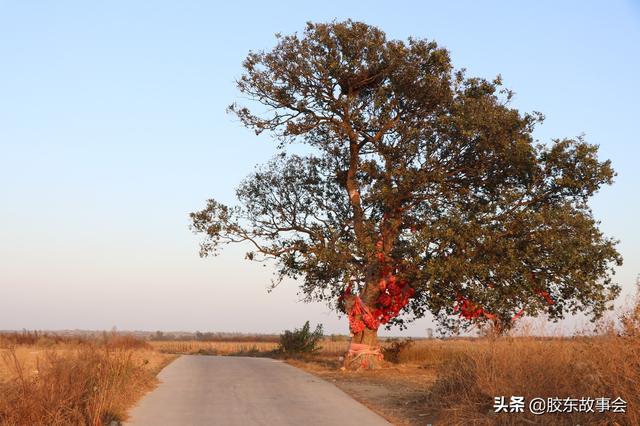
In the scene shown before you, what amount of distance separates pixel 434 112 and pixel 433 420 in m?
13.3

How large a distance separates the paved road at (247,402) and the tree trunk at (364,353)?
308cm

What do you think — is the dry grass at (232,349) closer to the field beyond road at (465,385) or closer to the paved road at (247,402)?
the paved road at (247,402)

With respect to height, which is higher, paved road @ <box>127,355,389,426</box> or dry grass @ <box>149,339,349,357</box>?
dry grass @ <box>149,339,349,357</box>

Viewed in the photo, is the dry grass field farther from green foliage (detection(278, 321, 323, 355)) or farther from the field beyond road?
green foliage (detection(278, 321, 323, 355))

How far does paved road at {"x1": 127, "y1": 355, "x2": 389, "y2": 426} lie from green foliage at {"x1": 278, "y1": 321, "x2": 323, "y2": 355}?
15.2m

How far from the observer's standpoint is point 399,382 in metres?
19.4

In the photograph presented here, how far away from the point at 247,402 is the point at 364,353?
9.48 metres

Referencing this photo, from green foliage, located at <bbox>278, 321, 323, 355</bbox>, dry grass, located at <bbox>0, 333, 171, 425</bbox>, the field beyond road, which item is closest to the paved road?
the field beyond road

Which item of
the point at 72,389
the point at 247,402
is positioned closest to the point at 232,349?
the point at 247,402

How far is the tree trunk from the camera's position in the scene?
23.6 meters

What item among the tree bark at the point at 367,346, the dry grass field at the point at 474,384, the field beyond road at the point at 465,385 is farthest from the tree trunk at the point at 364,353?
the dry grass field at the point at 474,384

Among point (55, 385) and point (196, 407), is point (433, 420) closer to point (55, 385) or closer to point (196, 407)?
point (196, 407)

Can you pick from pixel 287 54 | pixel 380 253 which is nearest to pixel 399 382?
pixel 380 253

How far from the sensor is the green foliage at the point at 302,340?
119ft
